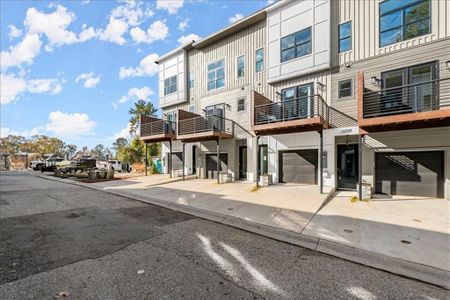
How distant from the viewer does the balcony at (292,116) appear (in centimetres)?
1042

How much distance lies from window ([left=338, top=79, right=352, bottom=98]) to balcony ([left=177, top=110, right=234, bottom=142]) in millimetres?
6650

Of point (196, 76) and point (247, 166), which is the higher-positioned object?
point (196, 76)

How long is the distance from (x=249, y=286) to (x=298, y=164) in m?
10.1

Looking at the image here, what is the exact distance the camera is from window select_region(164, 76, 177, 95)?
19.3m

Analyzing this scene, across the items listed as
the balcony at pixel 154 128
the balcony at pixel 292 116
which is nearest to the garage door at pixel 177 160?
the balcony at pixel 154 128

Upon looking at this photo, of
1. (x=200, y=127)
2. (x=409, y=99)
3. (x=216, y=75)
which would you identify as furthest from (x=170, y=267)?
(x=216, y=75)

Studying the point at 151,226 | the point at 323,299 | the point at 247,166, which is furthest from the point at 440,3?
the point at 151,226

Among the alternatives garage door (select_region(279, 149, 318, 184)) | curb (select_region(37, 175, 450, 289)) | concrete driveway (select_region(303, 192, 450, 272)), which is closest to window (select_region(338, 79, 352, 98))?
garage door (select_region(279, 149, 318, 184))

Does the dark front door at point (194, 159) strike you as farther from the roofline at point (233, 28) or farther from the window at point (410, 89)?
the window at point (410, 89)

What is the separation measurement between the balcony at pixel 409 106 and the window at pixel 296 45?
168 inches

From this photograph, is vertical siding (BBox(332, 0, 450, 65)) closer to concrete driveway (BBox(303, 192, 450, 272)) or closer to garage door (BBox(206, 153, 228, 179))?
concrete driveway (BBox(303, 192, 450, 272))

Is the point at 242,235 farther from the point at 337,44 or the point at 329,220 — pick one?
the point at 337,44

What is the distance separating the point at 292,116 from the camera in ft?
41.1

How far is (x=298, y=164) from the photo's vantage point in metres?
12.5
